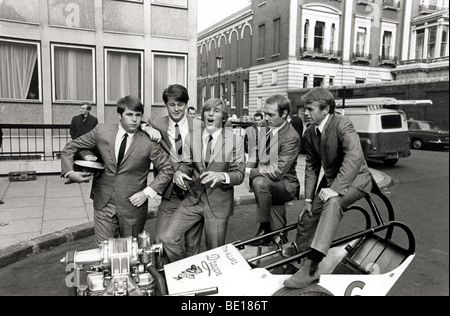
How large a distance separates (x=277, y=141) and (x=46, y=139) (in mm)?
7777

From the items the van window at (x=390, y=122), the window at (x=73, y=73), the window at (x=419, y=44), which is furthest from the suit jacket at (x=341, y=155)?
the van window at (x=390, y=122)

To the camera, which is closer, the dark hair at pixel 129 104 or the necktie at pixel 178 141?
the dark hair at pixel 129 104

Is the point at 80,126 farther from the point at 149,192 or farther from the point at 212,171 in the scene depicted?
the point at 212,171

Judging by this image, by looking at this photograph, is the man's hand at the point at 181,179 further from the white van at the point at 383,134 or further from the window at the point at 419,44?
the white van at the point at 383,134

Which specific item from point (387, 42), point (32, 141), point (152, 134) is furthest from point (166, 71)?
point (387, 42)

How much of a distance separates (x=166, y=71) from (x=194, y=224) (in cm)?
829

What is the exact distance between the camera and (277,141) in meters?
3.96

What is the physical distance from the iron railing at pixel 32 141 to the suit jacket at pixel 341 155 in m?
8.22

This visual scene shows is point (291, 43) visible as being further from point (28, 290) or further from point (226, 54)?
point (28, 290)

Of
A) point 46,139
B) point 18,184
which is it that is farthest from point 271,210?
point 46,139

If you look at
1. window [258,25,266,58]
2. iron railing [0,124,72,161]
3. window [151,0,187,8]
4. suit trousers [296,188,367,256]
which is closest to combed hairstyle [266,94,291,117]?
window [258,25,266,58]

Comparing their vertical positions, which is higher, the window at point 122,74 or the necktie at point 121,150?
the window at point 122,74

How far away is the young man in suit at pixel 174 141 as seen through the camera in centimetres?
333

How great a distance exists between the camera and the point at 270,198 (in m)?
3.91
